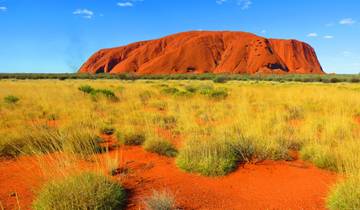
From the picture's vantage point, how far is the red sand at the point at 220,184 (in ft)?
11.6

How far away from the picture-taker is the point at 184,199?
359 cm

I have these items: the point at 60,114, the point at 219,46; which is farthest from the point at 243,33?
the point at 60,114

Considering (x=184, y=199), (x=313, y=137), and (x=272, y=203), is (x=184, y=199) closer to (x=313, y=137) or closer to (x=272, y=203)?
(x=272, y=203)

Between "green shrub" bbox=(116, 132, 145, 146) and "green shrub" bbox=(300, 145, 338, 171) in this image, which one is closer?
"green shrub" bbox=(300, 145, 338, 171)

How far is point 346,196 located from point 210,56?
321ft

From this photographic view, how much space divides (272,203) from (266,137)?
7.12 feet

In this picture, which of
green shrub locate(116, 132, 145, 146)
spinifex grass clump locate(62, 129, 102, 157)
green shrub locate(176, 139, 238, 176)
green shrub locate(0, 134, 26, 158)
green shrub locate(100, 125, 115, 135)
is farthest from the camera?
green shrub locate(100, 125, 115, 135)

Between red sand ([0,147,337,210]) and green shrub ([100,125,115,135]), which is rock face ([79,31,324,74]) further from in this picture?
red sand ([0,147,337,210])

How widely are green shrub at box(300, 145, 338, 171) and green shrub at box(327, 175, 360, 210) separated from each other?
140 cm

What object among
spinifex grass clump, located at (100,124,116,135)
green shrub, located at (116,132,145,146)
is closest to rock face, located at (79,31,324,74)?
spinifex grass clump, located at (100,124,116,135)

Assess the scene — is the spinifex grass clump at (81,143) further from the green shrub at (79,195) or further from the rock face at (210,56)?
the rock face at (210,56)

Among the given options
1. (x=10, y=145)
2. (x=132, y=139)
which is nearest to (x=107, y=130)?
(x=132, y=139)

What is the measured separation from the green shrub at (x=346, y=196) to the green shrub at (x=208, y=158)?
1591 millimetres

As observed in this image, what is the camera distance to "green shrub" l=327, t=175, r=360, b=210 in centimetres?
299
